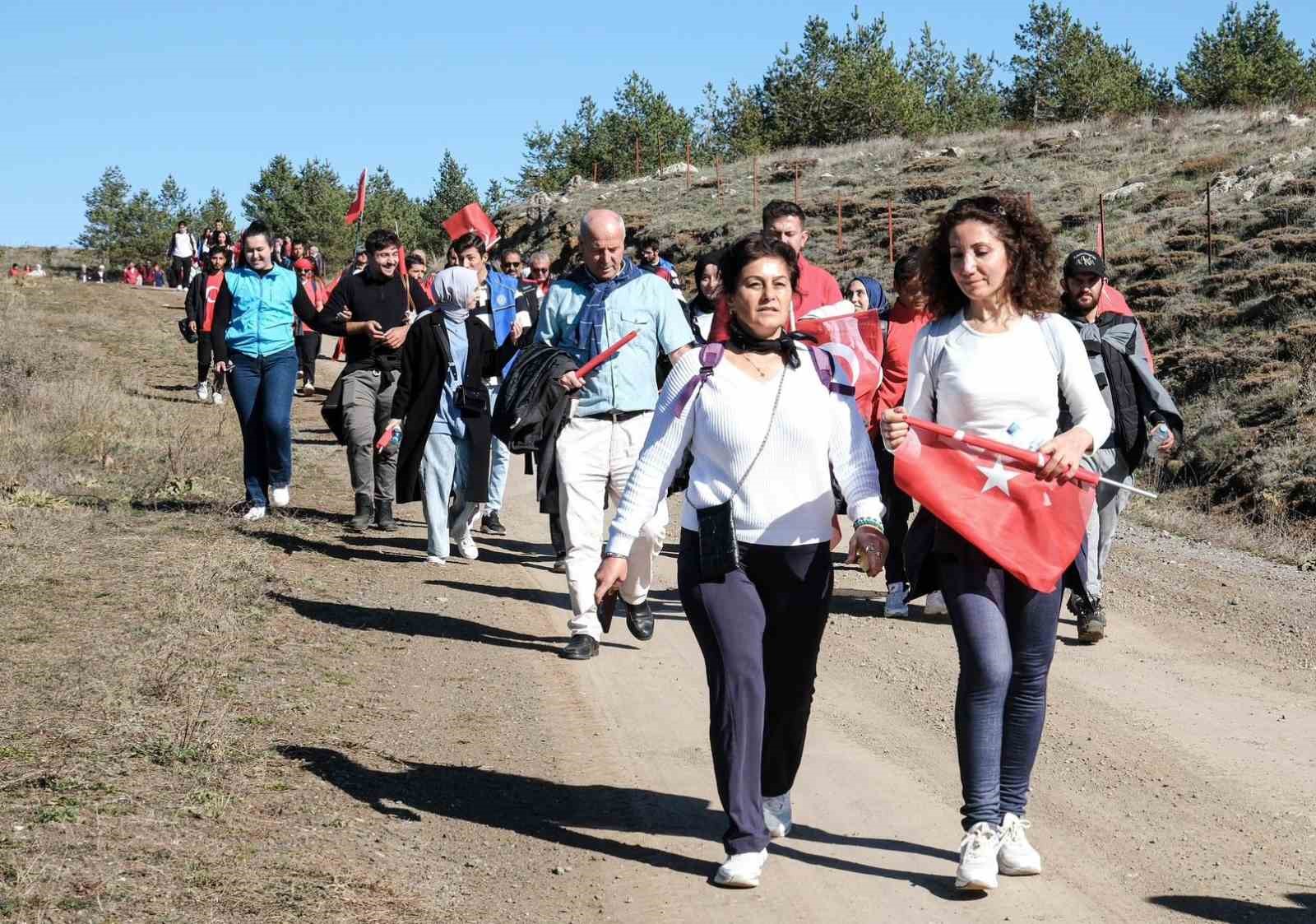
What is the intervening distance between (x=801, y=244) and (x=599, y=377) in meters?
1.36

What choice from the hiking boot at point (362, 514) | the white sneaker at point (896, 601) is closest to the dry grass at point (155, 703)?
the hiking boot at point (362, 514)

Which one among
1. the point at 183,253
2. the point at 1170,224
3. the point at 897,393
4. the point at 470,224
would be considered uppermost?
the point at 1170,224

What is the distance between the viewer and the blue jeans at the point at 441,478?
11.0 meters

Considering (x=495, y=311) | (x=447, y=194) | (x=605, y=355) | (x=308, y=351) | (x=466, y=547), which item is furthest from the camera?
(x=447, y=194)

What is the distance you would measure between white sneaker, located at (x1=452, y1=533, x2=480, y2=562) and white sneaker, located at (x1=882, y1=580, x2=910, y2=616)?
3512mm

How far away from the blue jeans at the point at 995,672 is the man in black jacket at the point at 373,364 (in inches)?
325

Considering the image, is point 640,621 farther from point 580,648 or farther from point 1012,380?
point 1012,380

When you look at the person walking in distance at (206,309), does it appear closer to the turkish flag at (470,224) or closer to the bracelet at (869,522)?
the turkish flag at (470,224)

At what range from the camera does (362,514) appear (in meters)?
13.0

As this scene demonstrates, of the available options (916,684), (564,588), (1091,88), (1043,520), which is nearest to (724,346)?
(1043,520)

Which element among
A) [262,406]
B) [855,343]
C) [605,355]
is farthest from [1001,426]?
[262,406]

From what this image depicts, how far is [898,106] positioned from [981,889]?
78.5 metres

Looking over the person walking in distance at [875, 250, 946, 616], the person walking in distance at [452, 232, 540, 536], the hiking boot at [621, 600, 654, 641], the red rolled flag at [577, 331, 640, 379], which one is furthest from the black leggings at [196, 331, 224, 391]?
the red rolled flag at [577, 331, 640, 379]

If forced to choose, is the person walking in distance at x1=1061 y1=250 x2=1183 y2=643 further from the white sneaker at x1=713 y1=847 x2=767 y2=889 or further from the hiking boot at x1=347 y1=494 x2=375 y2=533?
the hiking boot at x1=347 y1=494 x2=375 y2=533
